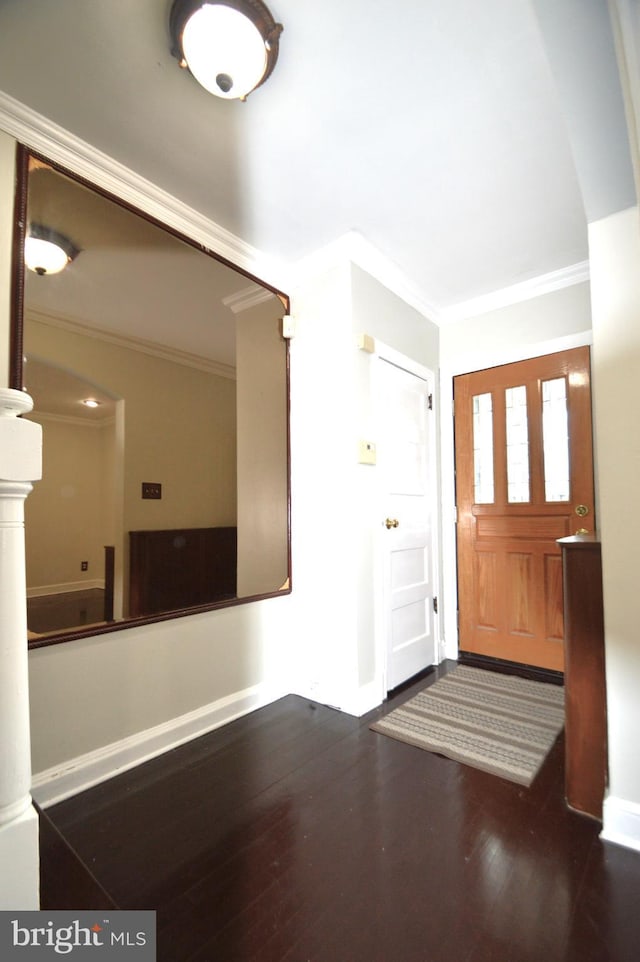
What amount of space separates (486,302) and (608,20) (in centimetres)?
204

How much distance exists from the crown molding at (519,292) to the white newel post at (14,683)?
2.95 metres

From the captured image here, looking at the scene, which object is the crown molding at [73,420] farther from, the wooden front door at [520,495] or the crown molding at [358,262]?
the wooden front door at [520,495]

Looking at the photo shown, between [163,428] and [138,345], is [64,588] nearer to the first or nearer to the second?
[163,428]

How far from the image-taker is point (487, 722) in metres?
2.05

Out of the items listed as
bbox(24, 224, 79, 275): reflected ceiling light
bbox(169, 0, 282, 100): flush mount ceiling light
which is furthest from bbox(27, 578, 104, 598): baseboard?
bbox(169, 0, 282, 100): flush mount ceiling light

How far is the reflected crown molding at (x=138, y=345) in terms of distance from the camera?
1599mm

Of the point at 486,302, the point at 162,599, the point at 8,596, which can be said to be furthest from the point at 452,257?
the point at 8,596

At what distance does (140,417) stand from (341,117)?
145 centimetres

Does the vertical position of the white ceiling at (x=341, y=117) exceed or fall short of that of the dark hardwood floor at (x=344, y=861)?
it exceeds it

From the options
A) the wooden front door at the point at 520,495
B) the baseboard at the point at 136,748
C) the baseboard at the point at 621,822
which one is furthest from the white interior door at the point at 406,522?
the baseboard at the point at 621,822

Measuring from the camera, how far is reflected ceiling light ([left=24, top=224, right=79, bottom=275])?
154 cm

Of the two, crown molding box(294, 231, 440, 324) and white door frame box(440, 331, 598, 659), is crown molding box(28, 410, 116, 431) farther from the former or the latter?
A: white door frame box(440, 331, 598, 659)

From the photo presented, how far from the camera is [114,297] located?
1822 millimetres

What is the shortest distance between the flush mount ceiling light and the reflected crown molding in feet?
3.17
